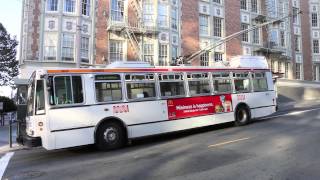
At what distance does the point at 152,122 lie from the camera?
13047 millimetres

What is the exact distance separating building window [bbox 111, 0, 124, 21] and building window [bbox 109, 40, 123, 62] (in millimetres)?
1891

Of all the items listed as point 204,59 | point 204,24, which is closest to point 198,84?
point 204,59

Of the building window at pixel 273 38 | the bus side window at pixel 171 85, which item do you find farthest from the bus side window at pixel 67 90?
the building window at pixel 273 38

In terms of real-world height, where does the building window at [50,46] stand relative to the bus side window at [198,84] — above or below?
above

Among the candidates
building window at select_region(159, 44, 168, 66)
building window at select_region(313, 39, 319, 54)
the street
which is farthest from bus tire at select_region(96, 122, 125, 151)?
building window at select_region(313, 39, 319, 54)

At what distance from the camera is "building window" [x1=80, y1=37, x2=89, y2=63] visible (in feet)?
85.7

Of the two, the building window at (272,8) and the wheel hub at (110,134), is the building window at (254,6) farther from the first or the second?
the wheel hub at (110,134)

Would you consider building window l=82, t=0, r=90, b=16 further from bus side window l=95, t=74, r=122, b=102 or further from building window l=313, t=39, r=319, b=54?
building window l=313, t=39, r=319, b=54

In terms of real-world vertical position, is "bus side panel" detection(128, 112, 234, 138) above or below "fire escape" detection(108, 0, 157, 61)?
below

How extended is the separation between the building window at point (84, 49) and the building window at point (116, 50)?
1909 mm

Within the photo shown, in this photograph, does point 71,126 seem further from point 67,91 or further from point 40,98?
point 40,98

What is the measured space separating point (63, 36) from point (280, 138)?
1843cm

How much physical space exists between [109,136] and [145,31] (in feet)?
56.6

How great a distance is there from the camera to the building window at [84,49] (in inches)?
1029
